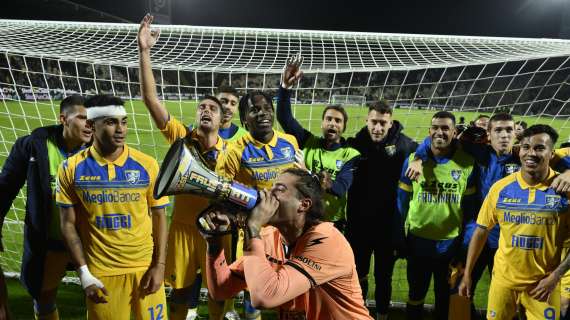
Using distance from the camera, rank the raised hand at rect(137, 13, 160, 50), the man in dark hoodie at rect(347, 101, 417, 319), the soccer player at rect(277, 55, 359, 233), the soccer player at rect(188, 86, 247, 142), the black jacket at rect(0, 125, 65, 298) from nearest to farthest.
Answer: the black jacket at rect(0, 125, 65, 298)
the raised hand at rect(137, 13, 160, 50)
the soccer player at rect(277, 55, 359, 233)
the man in dark hoodie at rect(347, 101, 417, 319)
the soccer player at rect(188, 86, 247, 142)

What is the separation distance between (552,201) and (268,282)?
6.31ft

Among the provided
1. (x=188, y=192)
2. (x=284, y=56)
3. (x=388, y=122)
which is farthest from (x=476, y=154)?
(x=284, y=56)

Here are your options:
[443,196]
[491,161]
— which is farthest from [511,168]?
[443,196]

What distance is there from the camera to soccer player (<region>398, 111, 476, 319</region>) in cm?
296

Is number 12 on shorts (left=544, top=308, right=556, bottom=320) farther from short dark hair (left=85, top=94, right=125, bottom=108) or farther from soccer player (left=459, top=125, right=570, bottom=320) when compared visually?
short dark hair (left=85, top=94, right=125, bottom=108)

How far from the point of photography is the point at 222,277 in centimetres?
173

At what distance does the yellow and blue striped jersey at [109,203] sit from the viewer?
226 cm

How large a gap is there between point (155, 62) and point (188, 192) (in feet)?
14.9

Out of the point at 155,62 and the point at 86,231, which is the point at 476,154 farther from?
the point at 155,62

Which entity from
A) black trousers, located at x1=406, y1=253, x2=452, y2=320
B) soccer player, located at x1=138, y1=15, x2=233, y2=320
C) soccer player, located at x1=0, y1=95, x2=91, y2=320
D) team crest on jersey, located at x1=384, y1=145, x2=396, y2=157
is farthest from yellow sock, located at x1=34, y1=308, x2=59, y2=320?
team crest on jersey, located at x1=384, y1=145, x2=396, y2=157

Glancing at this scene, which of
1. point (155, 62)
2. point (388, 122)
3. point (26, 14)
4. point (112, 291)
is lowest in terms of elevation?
point (112, 291)

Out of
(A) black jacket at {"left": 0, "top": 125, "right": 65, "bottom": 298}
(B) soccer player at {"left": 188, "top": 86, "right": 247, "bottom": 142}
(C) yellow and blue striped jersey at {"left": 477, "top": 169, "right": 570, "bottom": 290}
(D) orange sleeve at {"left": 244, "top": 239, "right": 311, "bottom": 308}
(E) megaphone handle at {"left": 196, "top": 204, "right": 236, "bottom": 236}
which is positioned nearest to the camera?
(D) orange sleeve at {"left": 244, "top": 239, "right": 311, "bottom": 308}

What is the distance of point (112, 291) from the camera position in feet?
7.54

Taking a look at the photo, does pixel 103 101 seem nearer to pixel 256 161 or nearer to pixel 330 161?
pixel 256 161
